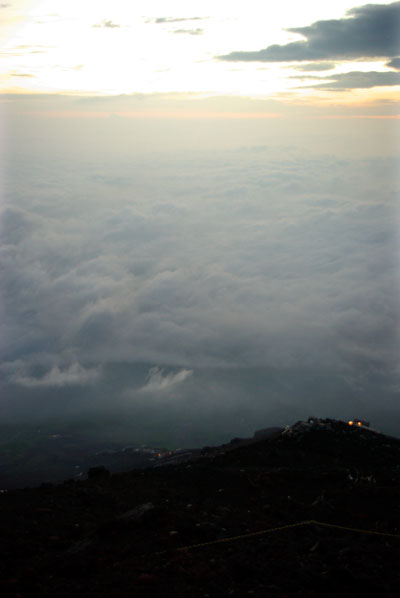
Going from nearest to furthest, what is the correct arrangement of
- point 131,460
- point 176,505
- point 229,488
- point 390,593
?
point 390,593
point 176,505
point 229,488
point 131,460

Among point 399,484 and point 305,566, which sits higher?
point 305,566

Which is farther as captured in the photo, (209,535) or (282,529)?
(282,529)

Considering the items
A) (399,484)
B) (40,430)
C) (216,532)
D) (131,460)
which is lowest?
(40,430)

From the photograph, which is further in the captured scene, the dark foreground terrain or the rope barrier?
the rope barrier

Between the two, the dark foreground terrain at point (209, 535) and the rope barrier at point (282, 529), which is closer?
the dark foreground terrain at point (209, 535)

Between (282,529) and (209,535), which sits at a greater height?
(209,535)

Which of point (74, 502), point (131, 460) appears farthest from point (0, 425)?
point (74, 502)

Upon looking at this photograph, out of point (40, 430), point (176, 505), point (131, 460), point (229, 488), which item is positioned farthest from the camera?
point (40, 430)

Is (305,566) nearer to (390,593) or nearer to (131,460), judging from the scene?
(390,593)
